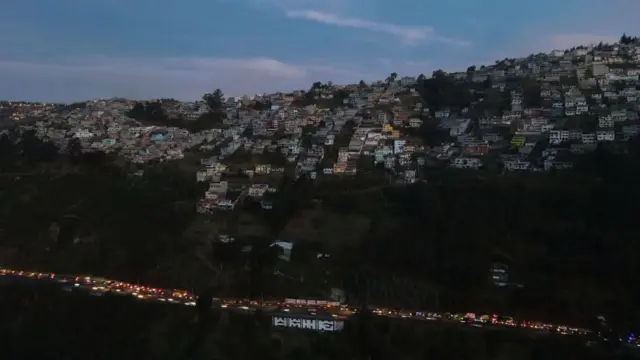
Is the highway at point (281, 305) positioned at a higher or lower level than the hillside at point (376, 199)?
lower

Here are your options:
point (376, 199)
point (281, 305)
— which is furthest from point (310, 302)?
point (376, 199)

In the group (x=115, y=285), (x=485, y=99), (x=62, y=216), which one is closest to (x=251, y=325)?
(x=115, y=285)

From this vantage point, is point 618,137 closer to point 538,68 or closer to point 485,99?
point 485,99

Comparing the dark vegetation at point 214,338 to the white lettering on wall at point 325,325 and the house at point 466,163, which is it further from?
the house at point 466,163

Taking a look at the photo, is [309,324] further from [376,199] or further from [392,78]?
[392,78]

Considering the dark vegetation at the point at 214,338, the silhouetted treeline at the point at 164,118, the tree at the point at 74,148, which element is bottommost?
the dark vegetation at the point at 214,338

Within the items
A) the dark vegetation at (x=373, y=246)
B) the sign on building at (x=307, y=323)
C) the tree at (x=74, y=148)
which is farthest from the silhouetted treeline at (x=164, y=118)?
the sign on building at (x=307, y=323)

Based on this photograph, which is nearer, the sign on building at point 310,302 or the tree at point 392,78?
the sign on building at point 310,302

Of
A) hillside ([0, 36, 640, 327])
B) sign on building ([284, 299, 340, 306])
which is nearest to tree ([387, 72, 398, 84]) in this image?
hillside ([0, 36, 640, 327])

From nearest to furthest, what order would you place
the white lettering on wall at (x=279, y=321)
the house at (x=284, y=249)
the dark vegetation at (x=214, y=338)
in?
the dark vegetation at (x=214, y=338) → the white lettering on wall at (x=279, y=321) → the house at (x=284, y=249)
